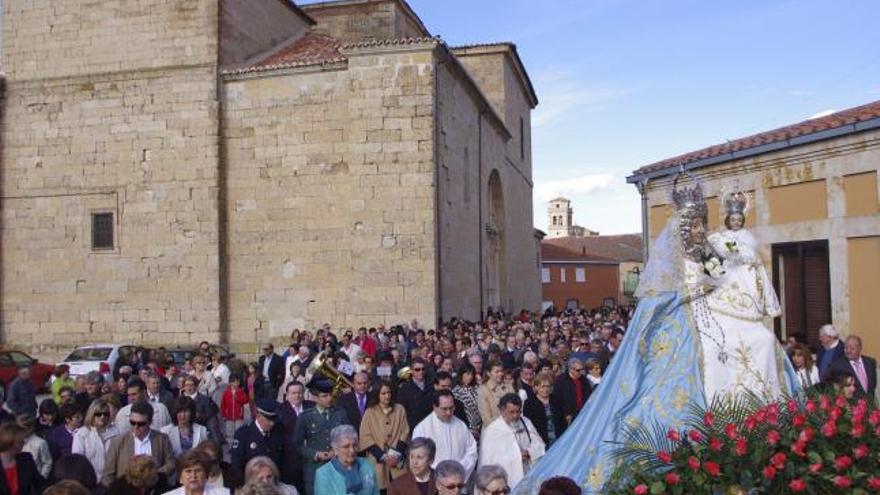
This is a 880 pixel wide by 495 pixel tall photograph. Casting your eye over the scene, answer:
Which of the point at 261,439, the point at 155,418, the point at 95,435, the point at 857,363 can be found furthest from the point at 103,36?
the point at 857,363

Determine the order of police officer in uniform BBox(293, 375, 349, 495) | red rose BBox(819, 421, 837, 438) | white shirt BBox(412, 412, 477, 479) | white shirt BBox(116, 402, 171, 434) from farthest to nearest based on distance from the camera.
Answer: white shirt BBox(116, 402, 171, 434), police officer in uniform BBox(293, 375, 349, 495), white shirt BBox(412, 412, 477, 479), red rose BBox(819, 421, 837, 438)

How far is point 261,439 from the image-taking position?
6.77 metres

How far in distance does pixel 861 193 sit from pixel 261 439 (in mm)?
8925

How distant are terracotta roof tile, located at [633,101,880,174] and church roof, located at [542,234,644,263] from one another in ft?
146

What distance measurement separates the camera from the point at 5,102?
2134 cm

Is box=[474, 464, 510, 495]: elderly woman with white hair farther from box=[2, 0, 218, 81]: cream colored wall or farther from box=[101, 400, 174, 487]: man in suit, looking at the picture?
box=[2, 0, 218, 81]: cream colored wall

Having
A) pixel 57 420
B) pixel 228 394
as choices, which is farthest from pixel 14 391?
pixel 57 420

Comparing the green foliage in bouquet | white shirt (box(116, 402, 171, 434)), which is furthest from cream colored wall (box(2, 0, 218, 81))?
the green foliage in bouquet

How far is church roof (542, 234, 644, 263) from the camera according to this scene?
60.2m

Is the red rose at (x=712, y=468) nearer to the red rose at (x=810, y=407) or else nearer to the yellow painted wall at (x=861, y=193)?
the red rose at (x=810, y=407)

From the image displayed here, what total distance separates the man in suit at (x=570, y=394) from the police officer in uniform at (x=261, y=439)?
8.17ft

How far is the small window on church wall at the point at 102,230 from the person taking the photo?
812 inches

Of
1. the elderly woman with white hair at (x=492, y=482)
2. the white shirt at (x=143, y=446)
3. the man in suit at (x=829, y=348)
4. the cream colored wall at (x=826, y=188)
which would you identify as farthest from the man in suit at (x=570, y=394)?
the cream colored wall at (x=826, y=188)

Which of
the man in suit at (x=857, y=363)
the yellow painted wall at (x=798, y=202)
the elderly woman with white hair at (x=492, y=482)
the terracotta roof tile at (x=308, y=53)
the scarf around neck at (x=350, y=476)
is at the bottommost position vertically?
the scarf around neck at (x=350, y=476)
